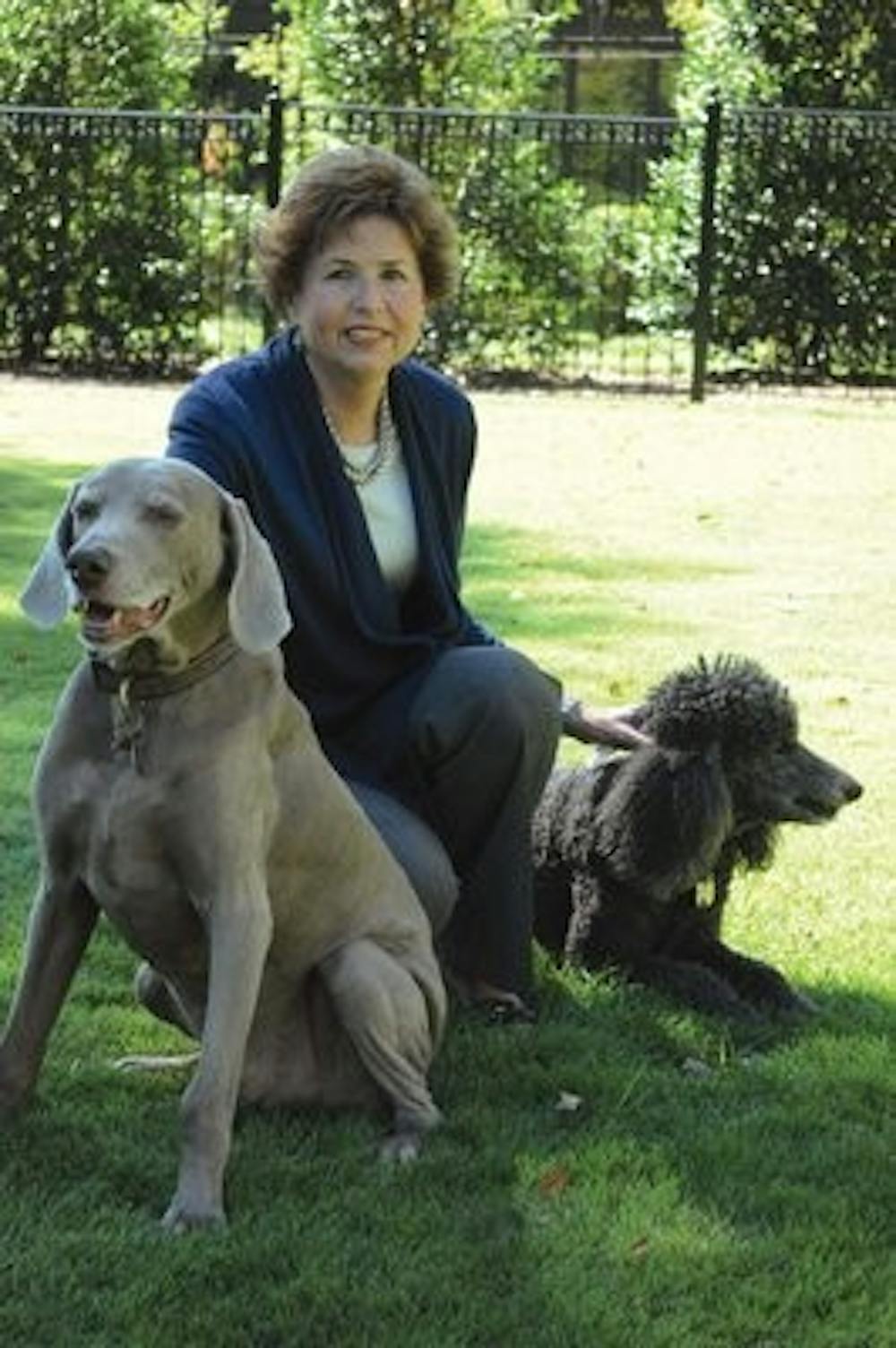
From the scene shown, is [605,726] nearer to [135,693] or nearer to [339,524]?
[339,524]

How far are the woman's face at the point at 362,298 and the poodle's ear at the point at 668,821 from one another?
1.11 m

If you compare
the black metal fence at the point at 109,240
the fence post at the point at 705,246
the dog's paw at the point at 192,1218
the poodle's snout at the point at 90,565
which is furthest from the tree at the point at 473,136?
the dog's paw at the point at 192,1218

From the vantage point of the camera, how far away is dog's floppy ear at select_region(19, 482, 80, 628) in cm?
402

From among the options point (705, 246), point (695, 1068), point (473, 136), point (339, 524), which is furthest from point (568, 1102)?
point (473, 136)

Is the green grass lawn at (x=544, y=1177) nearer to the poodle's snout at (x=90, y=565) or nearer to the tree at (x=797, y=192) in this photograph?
the poodle's snout at (x=90, y=565)

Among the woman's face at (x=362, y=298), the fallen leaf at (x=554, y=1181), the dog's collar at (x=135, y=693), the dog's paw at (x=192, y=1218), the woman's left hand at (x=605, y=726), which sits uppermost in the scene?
the woman's face at (x=362, y=298)

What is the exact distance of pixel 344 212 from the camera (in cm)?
497

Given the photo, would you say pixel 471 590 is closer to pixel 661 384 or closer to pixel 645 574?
pixel 645 574

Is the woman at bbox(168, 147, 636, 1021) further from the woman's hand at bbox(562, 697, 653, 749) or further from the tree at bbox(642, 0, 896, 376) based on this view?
the tree at bbox(642, 0, 896, 376)

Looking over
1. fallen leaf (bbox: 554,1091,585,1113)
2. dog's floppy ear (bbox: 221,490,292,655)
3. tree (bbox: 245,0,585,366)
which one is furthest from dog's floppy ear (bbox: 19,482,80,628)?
tree (bbox: 245,0,585,366)

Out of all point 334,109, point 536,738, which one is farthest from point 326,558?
point 334,109

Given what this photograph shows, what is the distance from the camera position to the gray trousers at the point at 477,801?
5.07m

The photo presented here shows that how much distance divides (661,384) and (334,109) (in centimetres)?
311

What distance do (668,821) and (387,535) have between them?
892mm
